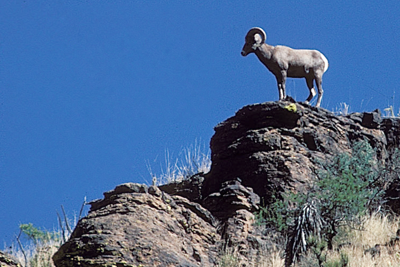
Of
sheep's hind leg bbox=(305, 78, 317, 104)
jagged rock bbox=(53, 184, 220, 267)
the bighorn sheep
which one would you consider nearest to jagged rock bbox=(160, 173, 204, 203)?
jagged rock bbox=(53, 184, 220, 267)

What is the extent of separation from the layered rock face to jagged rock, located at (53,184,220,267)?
2 cm

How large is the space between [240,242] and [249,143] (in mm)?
2940

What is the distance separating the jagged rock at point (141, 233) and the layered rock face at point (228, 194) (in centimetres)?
2

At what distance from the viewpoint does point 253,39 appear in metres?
17.9

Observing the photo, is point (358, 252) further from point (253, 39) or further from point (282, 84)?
point (253, 39)

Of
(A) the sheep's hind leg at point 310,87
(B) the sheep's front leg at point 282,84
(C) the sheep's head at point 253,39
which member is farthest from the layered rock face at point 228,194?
(C) the sheep's head at point 253,39

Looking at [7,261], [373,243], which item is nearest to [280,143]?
[373,243]

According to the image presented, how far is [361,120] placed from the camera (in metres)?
16.4

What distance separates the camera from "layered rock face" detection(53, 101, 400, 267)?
35.0 ft

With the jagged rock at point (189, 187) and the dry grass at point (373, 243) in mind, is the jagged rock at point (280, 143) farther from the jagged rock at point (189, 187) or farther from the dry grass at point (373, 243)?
the dry grass at point (373, 243)

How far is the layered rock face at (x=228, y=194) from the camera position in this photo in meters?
10.7

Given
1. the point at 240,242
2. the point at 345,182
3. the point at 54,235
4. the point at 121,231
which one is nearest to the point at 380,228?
the point at 345,182

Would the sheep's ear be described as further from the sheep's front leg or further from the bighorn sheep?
the sheep's front leg

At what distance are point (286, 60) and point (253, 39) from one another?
41.1 inches
